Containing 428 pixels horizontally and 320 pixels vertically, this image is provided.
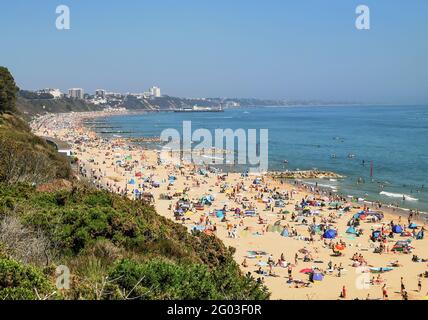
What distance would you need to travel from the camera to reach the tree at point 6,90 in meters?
38.8

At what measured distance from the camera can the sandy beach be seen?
16406 mm

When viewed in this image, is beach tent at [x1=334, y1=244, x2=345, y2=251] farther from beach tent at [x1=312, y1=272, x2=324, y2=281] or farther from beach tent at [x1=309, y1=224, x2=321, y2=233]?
beach tent at [x1=312, y1=272, x2=324, y2=281]

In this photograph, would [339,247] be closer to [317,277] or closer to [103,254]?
[317,277]

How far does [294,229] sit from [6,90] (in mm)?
28118

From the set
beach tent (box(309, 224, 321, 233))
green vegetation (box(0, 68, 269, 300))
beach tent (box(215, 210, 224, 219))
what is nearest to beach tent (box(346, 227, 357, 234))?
beach tent (box(309, 224, 321, 233))

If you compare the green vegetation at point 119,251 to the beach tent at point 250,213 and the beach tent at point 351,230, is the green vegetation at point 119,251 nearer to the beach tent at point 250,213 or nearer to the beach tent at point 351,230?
the beach tent at point 351,230

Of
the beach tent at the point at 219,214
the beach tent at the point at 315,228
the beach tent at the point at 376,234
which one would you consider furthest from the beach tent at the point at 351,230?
the beach tent at the point at 219,214

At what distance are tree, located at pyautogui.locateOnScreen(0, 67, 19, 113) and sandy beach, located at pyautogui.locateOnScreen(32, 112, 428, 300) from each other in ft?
26.9

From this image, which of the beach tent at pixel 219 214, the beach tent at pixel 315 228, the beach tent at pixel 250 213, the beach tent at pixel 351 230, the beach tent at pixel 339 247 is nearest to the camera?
the beach tent at pixel 339 247

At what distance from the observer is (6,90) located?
1561 inches

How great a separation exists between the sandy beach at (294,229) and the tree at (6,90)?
26.9 ft

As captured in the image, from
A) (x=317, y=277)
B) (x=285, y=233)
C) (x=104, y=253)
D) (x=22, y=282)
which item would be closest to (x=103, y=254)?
(x=104, y=253)

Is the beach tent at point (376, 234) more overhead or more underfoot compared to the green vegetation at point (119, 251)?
more underfoot
